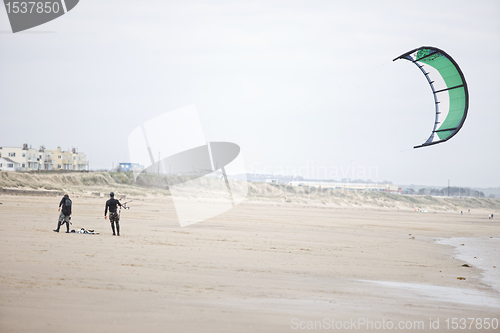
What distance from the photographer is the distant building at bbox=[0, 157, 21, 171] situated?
76.4 metres

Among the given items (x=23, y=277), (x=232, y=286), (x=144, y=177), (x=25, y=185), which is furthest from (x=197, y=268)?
(x=144, y=177)

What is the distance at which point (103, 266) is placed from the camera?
24.8 feet

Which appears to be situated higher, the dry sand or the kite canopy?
the kite canopy

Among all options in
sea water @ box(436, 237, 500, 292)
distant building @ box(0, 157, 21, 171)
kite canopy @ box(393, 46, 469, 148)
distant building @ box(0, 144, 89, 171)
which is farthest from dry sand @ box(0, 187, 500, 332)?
distant building @ box(0, 144, 89, 171)

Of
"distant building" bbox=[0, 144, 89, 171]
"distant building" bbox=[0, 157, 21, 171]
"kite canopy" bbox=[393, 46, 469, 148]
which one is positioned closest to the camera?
"kite canopy" bbox=[393, 46, 469, 148]

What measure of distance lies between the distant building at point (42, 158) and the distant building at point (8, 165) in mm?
552

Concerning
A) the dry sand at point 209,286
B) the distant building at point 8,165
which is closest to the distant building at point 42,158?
the distant building at point 8,165

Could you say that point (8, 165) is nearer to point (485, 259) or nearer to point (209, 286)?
point (485, 259)

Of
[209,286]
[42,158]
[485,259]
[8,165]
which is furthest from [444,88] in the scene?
[42,158]

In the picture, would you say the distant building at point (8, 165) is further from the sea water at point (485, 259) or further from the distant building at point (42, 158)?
the sea water at point (485, 259)

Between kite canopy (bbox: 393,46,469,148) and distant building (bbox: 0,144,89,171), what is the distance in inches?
3156

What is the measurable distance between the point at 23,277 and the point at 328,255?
7.27 m

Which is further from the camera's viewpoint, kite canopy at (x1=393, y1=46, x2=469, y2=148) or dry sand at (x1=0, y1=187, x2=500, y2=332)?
kite canopy at (x1=393, y1=46, x2=469, y2=148)

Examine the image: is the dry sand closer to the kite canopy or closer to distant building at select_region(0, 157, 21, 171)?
the kite canopy
